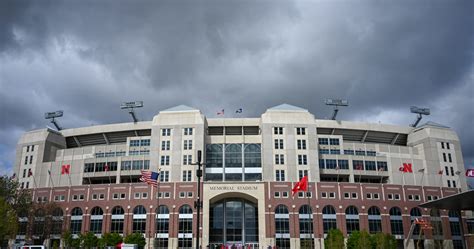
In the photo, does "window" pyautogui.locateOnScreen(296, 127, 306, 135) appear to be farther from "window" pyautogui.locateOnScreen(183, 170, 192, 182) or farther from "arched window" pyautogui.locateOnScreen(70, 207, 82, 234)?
"arched window" pyautogui.locateOnScreen(70, 207, 82, 234)

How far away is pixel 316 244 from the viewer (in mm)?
87812

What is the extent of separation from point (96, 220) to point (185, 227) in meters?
22.0

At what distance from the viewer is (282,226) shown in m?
89.3

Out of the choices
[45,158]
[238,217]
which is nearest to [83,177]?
[45,158]

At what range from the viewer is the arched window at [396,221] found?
93.1m

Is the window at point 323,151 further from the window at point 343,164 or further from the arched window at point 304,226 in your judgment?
the arched window at point 304,226

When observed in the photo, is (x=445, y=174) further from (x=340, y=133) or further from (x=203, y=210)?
(x=203, y=210)

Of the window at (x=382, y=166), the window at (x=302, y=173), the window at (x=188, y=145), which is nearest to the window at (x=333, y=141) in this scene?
the window at (x=382, y=166)

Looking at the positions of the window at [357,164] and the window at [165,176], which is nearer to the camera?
the window at [165,176]

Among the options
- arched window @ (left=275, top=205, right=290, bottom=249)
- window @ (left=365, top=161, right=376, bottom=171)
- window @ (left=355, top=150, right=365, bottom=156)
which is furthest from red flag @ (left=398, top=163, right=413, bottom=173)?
arched window @ (left=275, top=205, right=290, bottom=249)

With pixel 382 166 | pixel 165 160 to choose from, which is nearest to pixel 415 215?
pixel 382 166

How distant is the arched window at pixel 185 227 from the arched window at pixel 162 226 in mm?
2982

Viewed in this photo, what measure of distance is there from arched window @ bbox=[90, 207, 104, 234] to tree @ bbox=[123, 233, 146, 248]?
13.7m

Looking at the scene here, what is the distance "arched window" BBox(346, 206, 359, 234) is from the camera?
91188 mm
